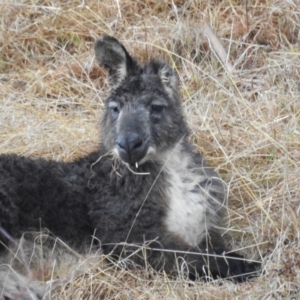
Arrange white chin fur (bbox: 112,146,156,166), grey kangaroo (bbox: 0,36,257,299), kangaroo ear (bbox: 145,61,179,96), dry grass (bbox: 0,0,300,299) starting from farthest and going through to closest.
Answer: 1. kangaroo ear (bbox: 145,61,179,96)
2. white chin fur (bbox: 112,146,156,166)
3. grey kangaroo (bbox: 0,36,257,299)
4. dry grass (bbox: 0,0,300,299)

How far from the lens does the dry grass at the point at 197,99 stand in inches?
215

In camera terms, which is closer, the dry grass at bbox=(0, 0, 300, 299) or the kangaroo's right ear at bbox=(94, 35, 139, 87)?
the dry grass at bbox=(0, 0, 300, 299)

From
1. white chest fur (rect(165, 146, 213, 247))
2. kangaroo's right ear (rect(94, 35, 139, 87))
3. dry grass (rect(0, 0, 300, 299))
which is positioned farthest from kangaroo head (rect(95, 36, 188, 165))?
dry grass (rect(0, 0, 300, 299))

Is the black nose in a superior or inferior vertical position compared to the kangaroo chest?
superior

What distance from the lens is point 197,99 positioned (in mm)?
7430

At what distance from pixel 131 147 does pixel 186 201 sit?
56cm

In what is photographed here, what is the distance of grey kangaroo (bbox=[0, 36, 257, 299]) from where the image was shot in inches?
220

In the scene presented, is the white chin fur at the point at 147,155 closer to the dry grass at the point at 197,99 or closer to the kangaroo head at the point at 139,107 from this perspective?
the kangaroo head at the point at 139,107

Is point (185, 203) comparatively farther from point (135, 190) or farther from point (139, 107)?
point (139, 107)

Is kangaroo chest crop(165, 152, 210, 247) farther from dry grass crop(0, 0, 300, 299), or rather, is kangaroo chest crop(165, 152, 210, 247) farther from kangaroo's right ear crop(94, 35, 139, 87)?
kangaroo's right ear crop(94, 35, 139, 87)

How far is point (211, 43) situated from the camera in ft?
25.7

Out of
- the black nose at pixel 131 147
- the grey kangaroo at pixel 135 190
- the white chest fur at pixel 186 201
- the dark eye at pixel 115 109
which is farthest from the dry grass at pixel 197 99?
the dark eye at pixel 115 109

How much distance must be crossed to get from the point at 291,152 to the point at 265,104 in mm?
809

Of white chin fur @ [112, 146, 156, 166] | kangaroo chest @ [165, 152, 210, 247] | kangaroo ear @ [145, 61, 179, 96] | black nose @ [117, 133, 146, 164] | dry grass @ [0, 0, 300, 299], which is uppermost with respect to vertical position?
kangaroo ear @ [145, 61, 179, 96]
